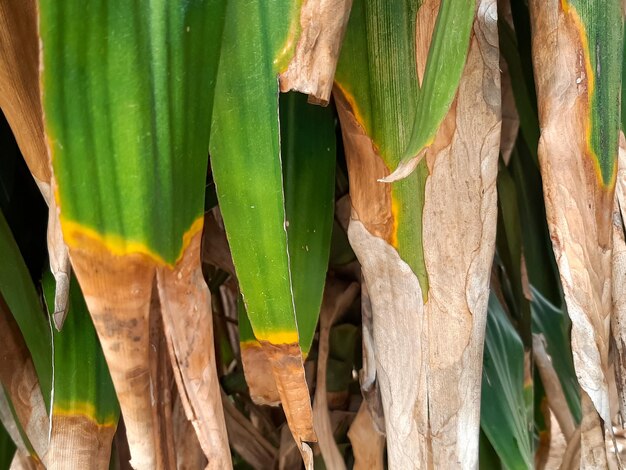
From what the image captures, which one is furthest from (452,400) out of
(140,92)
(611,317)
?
(140,92)

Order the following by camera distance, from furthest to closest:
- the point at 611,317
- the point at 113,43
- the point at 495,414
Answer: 1. the point at 495,414
2. the point at 611,317
3. the point at 113,43

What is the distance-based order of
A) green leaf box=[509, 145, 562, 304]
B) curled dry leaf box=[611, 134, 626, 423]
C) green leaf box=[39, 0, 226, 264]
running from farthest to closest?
green leaf box=[509, 145, 562, 304] < curled dry leaf box=[611, 134, 626, 423] < green leaf box=[39, 0, 226, 264]

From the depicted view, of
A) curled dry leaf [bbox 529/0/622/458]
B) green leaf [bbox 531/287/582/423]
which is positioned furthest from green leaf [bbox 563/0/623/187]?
green leaf [bbox 531/287/582/423]

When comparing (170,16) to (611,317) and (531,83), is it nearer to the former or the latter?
(611,317)

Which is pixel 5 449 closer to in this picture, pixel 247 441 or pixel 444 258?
pixel 247 441

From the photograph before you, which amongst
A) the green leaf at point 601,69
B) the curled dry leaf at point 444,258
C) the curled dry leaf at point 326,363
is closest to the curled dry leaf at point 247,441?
the curled dry leaf at point 326,363

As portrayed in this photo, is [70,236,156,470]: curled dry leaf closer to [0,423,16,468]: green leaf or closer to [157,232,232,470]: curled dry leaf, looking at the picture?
[157,232,232,470]: curled dry leaf
